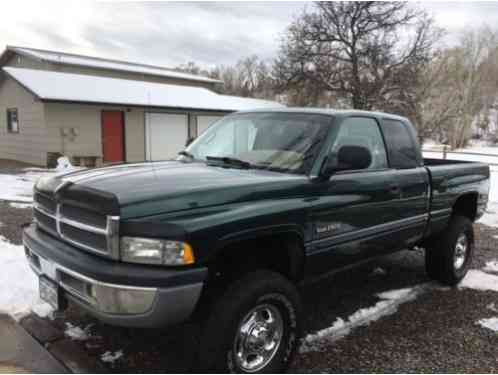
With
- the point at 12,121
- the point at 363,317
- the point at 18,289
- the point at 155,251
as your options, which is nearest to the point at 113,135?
the point at 12,121

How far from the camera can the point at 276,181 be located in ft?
9.67

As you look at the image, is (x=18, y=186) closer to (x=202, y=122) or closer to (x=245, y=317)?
(x=245, y=317)

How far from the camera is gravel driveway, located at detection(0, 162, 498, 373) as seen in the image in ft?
10.3

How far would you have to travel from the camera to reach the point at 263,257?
10.0 feet

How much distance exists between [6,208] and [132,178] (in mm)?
6478

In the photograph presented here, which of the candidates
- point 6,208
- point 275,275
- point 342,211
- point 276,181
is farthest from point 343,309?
point 6,208

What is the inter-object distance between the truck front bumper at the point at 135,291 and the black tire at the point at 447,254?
3.45 m

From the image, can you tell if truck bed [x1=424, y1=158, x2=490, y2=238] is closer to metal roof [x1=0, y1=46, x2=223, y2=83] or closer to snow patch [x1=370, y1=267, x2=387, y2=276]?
snow patch [x1=370, y1=267, x2=387, y2=276]

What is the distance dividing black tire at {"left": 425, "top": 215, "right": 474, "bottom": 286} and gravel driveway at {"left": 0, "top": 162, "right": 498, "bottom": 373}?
15 cm

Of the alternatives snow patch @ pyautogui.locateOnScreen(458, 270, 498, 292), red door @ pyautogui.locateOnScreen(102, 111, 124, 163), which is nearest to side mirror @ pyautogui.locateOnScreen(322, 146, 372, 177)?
snow patch @ pyautogui.locateOnScreen(458, 270, 498, 292)

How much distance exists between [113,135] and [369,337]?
15.9 metres

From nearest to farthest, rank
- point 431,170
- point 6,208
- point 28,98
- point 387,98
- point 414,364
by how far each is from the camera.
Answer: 1. point 414,364
2. point 431,170
3. point 6,208
4. point 28,98
5. point 387,98

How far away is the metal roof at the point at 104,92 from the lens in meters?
15.9

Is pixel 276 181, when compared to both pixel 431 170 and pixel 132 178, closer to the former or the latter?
pixel 132 178
